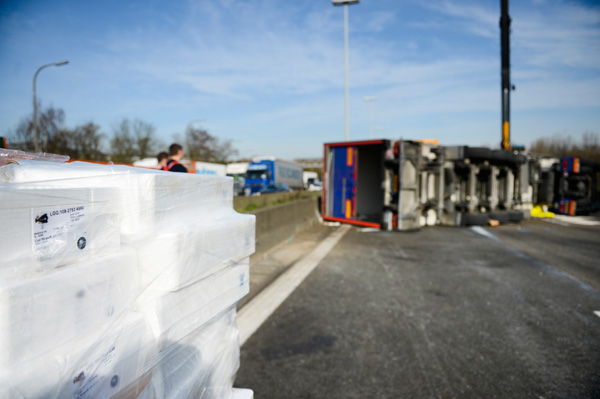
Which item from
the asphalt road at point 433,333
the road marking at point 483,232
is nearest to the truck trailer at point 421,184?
the road marking at point 483,232

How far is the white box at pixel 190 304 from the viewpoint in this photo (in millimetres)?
1528

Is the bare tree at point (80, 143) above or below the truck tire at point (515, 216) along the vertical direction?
above

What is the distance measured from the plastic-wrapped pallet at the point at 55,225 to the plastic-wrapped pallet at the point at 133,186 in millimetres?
66

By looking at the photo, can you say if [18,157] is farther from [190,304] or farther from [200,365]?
[200,365]

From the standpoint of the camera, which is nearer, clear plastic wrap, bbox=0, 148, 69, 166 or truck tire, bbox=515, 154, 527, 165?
clear plastic wrap, bbox=0, 148, 69, 166

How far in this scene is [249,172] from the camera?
1379 inches

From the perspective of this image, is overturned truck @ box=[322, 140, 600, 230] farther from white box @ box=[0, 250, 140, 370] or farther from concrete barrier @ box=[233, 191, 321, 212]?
white box @ box=[0, 250, 140, 370]

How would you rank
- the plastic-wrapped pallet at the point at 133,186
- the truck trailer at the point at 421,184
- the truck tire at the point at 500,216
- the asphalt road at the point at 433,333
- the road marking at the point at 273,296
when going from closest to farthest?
the plastic-wrapped pallet at the point at 133,186
the asphalt road at the point at 433,333
the road marking at the point at 273,296
the truck trailer at the point at 421,184
the truck tire at the point at 500,216

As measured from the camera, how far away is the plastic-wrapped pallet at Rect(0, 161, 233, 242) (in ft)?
4.32

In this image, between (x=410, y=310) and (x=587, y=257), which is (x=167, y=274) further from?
(x=587, y=257)

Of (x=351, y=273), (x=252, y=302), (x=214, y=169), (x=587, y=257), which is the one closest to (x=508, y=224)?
(x=587, y=257)

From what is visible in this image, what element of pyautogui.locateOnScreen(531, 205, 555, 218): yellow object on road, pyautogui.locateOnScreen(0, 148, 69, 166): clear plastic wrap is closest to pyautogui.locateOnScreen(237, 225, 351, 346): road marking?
pyautogui.locateOnScreen(0, 148, 69, 166): clear plastic wrap

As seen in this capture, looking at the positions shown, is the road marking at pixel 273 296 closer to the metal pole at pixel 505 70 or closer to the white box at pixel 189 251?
the white box at pixel 189 251

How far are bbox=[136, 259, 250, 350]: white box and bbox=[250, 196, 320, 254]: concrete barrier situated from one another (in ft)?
13.3
